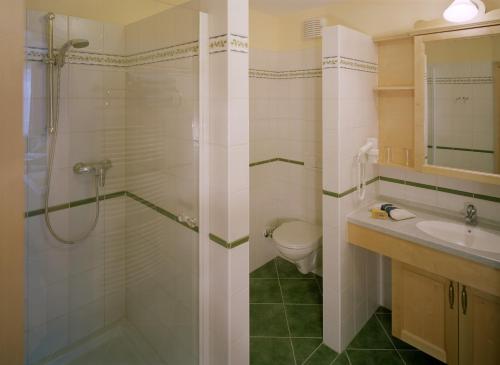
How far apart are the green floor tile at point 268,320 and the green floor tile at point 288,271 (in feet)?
1.55

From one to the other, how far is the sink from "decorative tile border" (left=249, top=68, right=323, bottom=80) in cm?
152

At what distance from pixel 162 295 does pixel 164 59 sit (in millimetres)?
1298

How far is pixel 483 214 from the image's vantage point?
1.94m

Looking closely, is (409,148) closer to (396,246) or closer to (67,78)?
(396,246)

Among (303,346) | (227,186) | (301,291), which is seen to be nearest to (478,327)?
(303,346)

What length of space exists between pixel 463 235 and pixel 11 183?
2.19m

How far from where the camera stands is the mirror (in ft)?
5.83

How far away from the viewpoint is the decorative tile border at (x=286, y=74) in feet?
9.02

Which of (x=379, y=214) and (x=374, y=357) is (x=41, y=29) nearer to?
(x=379, y=214)

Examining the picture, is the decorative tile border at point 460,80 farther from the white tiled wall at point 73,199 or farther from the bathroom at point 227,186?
the white tiled wall at point 73,199

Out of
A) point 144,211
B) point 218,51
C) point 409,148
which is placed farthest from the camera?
point 409,148

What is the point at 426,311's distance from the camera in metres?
1.91

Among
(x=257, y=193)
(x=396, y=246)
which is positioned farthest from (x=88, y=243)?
(x=396, y=246)

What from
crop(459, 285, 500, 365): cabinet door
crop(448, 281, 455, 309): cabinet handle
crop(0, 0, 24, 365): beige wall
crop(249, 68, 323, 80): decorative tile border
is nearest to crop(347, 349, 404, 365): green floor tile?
crop(459, 285, 500, 365): cabinet door
